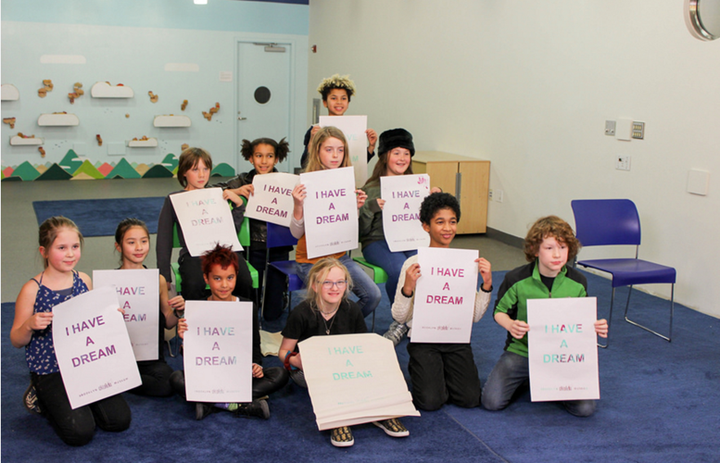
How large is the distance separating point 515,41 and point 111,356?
502 cm

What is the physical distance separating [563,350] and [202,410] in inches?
64.1

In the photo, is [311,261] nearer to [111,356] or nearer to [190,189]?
[190,189]

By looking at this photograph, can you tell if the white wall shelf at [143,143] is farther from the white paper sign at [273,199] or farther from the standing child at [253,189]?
the white paper sign at [273,199]

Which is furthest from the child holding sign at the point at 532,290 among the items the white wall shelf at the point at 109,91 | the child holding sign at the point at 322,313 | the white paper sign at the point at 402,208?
the white wall shelf at the point at 109,91

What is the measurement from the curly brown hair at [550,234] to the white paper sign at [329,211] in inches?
42.5

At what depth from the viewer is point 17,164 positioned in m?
9.94

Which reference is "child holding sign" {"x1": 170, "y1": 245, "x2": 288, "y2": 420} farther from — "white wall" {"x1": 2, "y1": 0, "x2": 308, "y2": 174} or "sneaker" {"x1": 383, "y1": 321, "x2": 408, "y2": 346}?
"white wall" {"x1": 2, "y1": 0, "x2": 308, "y2": 174}

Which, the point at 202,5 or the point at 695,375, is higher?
the point at 202,5

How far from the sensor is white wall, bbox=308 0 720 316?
475 cm

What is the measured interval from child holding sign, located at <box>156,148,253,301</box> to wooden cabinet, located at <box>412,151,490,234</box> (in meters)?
3.33

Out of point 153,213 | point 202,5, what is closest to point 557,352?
point 153,213

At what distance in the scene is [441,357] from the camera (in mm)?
3234

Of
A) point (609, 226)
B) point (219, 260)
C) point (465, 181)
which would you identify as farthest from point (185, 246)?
point (465, 181)

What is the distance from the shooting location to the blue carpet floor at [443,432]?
8.59 feet
